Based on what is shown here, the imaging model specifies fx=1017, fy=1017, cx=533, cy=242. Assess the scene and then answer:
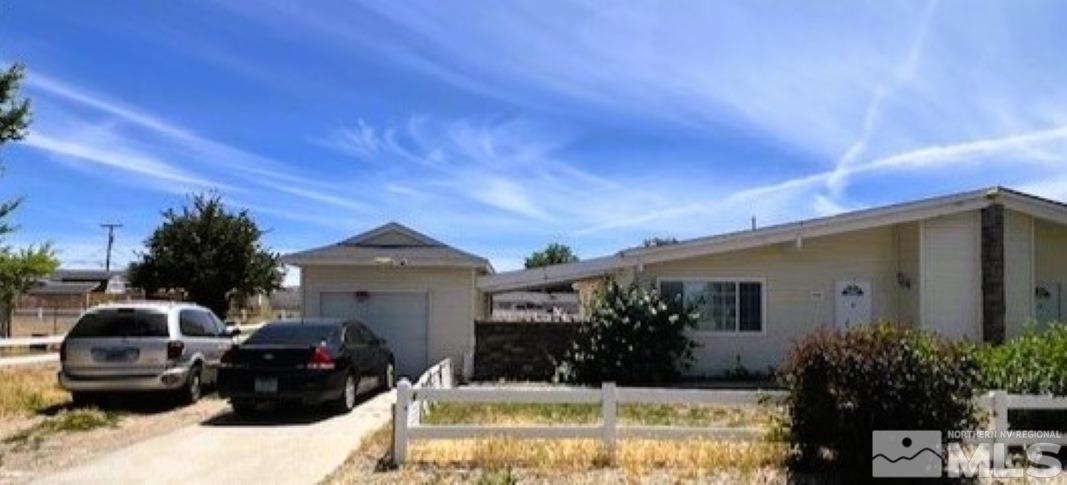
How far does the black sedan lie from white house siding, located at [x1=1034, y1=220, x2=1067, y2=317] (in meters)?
16.2

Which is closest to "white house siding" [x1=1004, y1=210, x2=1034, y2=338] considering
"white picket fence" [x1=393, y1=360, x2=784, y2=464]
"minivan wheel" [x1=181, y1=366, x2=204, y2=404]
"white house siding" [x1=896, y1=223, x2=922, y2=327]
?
"white house siding" [x1=896, y1=223, x2=922, y2=327]

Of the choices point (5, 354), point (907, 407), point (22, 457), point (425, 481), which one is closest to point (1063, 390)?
point (907, 407)

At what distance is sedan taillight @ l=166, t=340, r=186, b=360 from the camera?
15273 millimetres

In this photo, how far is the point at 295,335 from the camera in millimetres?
14781

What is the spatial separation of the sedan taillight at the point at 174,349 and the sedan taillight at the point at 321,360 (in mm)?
2612

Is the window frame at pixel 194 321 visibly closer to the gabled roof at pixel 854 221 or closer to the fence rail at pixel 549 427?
the fence rail at pixel 549 427

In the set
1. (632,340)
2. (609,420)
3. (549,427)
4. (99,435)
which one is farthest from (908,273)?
(99,435)

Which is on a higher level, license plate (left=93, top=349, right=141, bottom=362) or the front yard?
license plate (left=93, top=349, right=141, bottom=362)

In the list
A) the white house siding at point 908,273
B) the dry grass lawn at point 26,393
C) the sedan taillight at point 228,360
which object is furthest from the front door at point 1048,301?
the dry grass lawn at point 26,393

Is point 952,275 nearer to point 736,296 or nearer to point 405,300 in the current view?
point 736,296

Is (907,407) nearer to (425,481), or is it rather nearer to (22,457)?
(425,481)

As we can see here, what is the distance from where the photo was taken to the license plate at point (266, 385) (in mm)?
13992

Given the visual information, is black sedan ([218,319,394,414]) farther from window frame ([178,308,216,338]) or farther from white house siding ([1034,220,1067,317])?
white house siding ([1034,220,1067,317])

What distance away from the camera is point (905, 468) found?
9156mm
